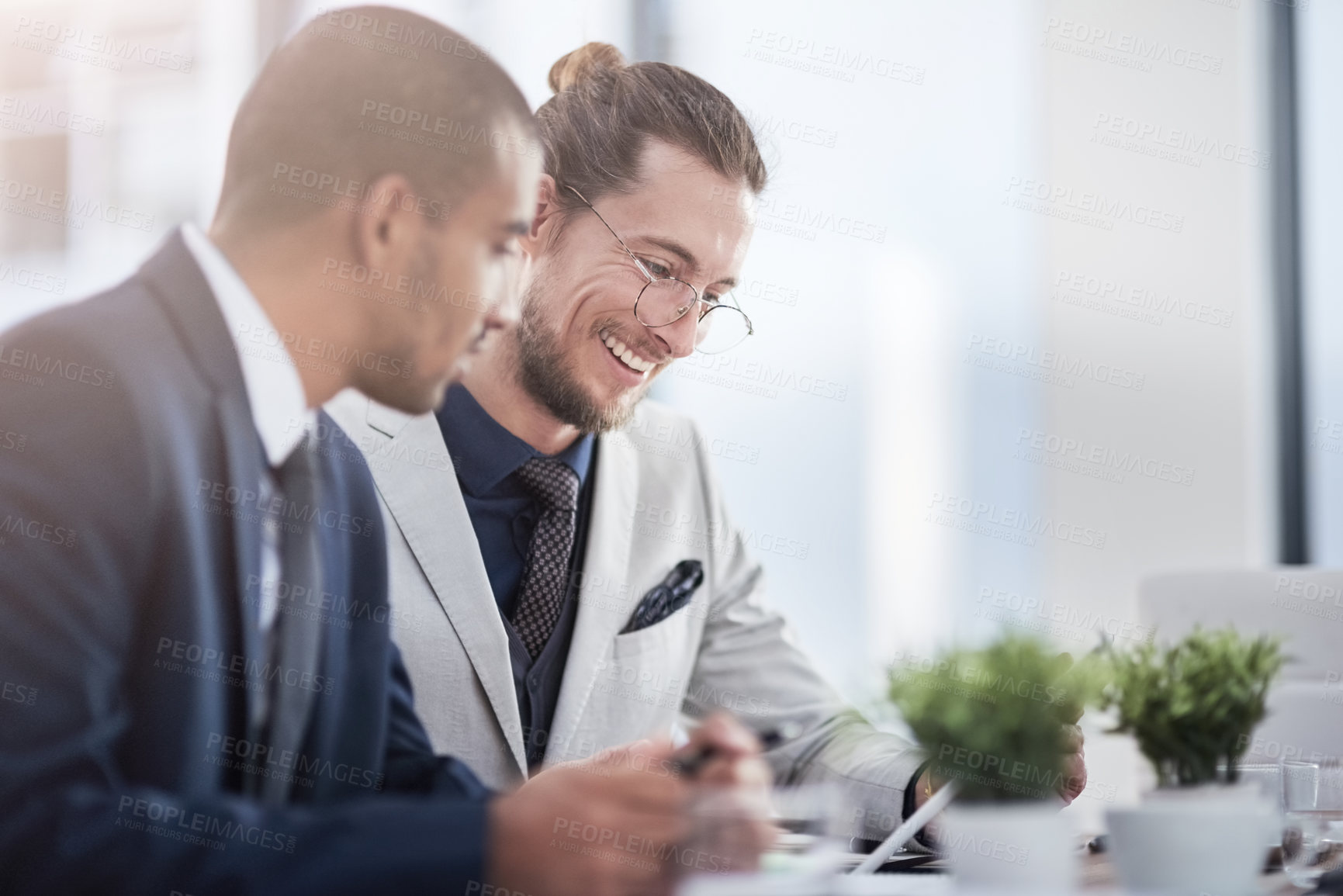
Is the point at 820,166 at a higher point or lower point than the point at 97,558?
higher

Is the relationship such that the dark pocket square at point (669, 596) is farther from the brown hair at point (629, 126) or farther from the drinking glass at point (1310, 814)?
the drinking glass at point (1310, 814)

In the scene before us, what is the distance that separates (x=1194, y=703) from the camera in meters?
1.02

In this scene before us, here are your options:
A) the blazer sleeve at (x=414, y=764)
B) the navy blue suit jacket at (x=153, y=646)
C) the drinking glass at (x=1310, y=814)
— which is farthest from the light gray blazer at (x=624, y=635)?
the drinking glass at (x=1310, y=814)

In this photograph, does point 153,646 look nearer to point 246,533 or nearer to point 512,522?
point 246,533

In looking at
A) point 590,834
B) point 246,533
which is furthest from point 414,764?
point 590,834

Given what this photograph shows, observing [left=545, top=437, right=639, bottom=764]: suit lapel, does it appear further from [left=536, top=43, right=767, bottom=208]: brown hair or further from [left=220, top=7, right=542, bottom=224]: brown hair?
[left=220, top=7, right=542, bottom=224]: brown hair

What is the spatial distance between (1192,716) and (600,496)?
1.27 m

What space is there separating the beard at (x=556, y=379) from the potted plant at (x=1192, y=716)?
1297 millimetres

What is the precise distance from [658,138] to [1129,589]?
2.53 meters

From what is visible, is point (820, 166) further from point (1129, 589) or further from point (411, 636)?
point (411, 636)

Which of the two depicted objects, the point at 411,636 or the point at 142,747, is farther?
the point at 411,636

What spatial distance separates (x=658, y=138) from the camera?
2.28 m

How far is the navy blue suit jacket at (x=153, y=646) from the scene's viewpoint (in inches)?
35.1

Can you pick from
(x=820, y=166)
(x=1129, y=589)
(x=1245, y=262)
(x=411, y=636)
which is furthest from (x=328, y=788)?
(x=1245, y=262)
